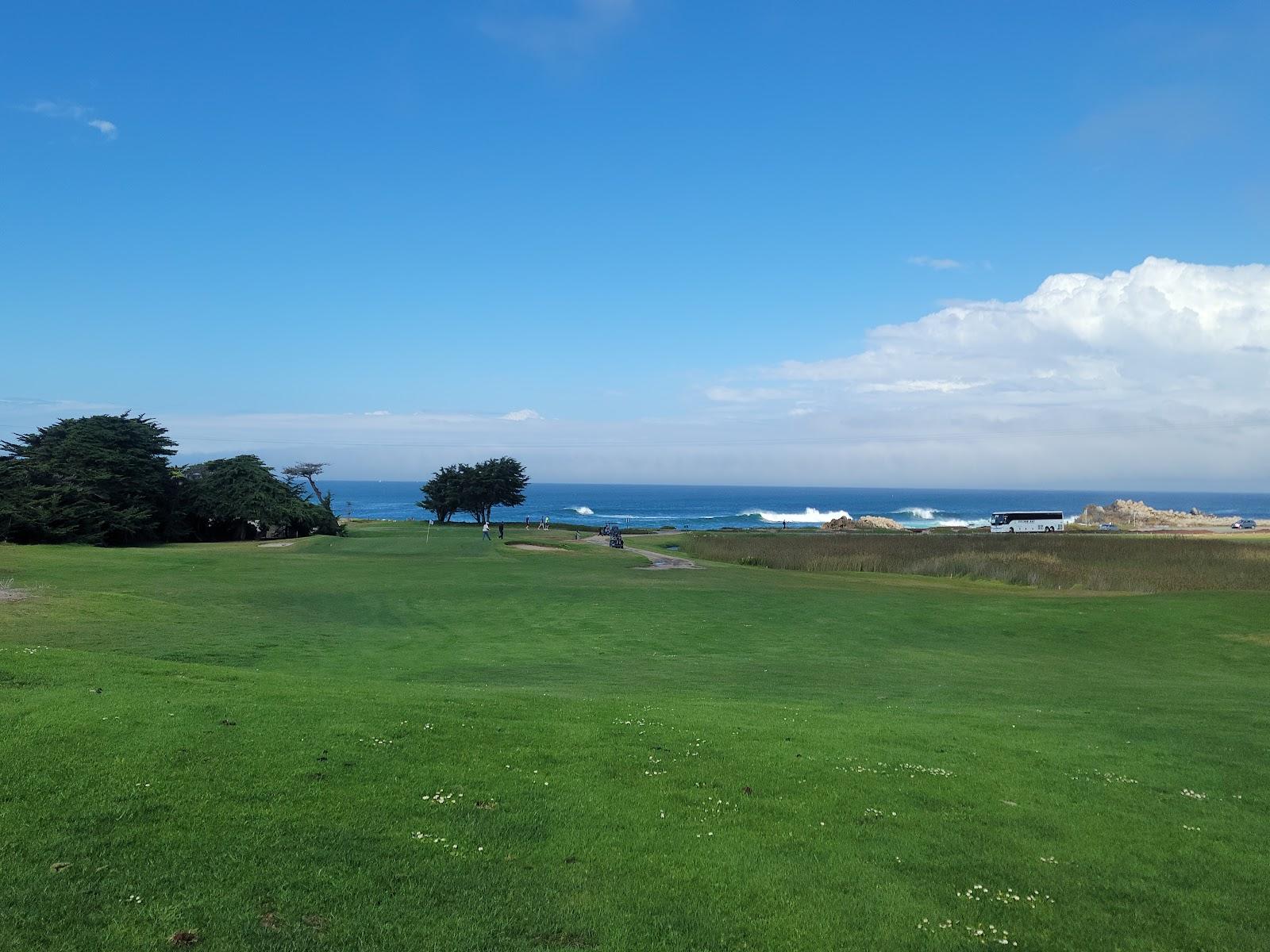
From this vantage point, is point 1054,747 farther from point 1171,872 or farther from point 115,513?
point 115,513

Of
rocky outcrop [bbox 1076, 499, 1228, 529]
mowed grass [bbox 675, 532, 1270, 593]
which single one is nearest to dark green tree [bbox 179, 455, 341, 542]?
mowed grass [bbox 675, 532, 1270, 593]

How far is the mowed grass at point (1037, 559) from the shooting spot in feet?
136

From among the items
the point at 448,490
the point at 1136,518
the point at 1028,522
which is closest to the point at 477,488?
the point at 448,490

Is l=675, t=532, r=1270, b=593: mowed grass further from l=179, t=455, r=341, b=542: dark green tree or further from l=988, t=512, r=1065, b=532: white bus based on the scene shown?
l=988, t=512, r=1065, b=532: white bus

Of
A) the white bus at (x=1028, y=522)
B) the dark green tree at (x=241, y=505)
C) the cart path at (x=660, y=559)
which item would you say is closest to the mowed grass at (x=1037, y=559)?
the cart path at (x=660, y=559)

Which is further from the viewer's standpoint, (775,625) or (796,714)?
(775,625)

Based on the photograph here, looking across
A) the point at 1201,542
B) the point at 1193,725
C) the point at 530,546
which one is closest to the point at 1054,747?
the point at 1193,725

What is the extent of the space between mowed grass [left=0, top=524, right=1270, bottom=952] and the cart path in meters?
27.0

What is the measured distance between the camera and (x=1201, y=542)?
63.7 metres

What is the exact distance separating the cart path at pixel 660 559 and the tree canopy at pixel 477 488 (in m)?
29.8

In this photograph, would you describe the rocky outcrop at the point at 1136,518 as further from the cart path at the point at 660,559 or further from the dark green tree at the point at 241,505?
the dark green tree at the point at 241,505

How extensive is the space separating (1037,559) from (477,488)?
61510 mm

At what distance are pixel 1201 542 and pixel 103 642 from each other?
7134 cm

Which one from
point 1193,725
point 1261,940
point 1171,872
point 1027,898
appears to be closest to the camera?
point 1261,940
